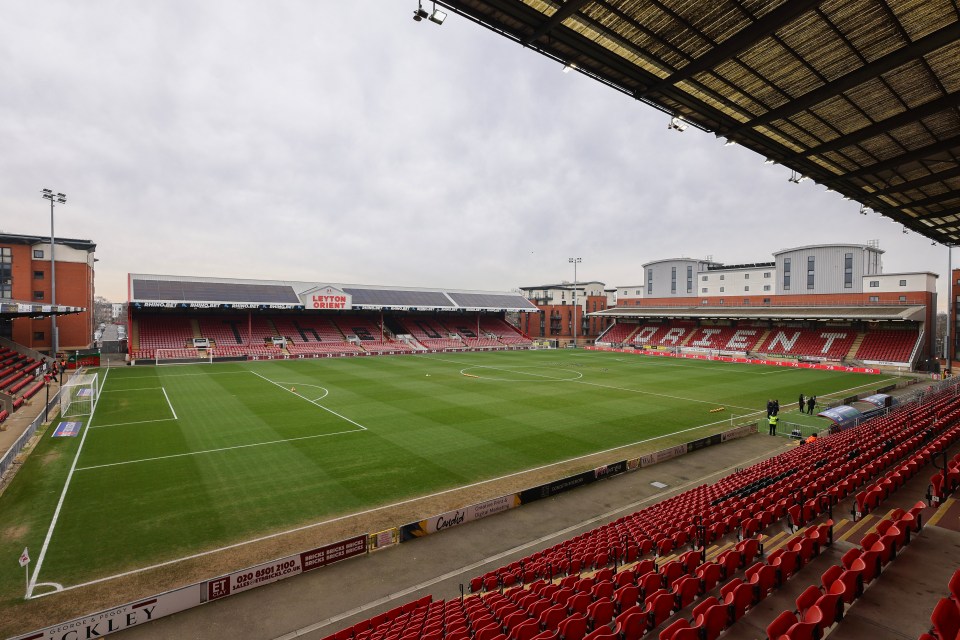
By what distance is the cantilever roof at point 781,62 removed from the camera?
9.77 m

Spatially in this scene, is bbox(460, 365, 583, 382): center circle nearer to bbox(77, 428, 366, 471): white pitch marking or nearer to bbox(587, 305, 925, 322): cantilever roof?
bbox(77, 428, 366, 471): white pitch marking

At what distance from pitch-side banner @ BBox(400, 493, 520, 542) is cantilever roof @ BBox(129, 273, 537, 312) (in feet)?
168

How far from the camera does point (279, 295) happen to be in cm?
6200

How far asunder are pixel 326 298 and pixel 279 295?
238 inches

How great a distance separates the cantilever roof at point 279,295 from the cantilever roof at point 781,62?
181 ft

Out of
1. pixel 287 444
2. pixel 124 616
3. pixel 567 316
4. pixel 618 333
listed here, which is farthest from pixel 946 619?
pixel 567 316

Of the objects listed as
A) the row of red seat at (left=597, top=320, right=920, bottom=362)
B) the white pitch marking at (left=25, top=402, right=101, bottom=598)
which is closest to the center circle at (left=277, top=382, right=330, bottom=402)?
the white pitch marking at (left=25, top=402, right=101, bottom=598)

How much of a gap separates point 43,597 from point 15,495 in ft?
26.8

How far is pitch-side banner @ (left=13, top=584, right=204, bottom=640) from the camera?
862 centimetres

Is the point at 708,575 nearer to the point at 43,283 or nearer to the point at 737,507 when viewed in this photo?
the point at 737,507

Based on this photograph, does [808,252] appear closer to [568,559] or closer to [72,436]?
[568,559]

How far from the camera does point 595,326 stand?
97250 millimetres

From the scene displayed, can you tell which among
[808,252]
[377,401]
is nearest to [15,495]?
[377,401]

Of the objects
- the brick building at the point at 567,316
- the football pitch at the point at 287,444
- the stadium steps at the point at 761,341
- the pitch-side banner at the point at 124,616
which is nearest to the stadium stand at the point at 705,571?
the pitch-side banner at the point at 124,616
